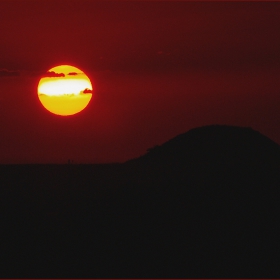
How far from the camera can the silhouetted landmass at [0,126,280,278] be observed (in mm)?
19016

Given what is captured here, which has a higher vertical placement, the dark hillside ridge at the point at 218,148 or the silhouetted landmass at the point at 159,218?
the dark hillside ridge at the point at 218,148

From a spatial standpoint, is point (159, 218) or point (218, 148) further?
point (218, 148)

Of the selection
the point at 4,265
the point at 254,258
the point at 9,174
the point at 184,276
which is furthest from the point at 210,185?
the point at 9,174

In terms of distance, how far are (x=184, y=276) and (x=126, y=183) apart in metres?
9.61

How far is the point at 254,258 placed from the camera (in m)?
19.7

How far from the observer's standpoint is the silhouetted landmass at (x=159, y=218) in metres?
19.0

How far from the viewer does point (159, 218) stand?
23.0m

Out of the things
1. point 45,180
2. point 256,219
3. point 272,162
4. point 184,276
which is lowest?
point 184,276

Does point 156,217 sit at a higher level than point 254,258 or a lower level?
higher

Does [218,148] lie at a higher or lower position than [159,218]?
higher

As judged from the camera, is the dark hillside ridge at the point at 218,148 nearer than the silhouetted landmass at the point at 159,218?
No

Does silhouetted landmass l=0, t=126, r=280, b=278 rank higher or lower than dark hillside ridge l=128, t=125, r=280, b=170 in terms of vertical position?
lower

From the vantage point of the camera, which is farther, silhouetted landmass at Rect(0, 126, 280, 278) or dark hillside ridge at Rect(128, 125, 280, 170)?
dark hillside ridge at Rect(128, 125, 280, 170)

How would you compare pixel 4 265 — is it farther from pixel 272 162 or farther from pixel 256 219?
pixel 272 162
